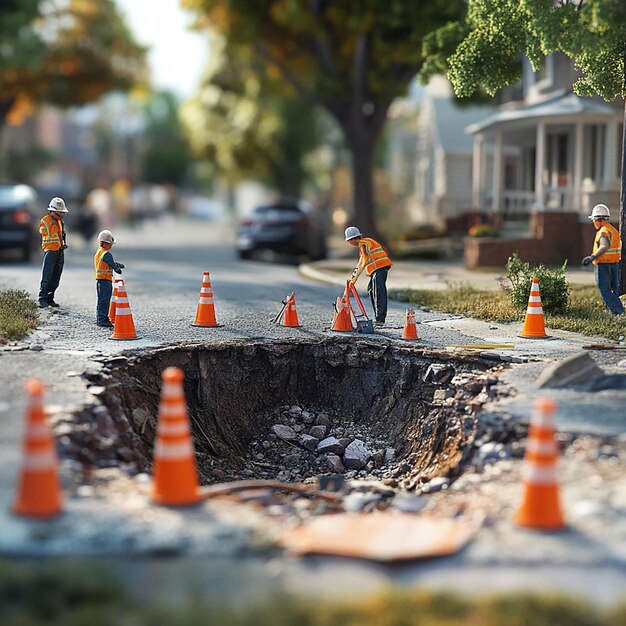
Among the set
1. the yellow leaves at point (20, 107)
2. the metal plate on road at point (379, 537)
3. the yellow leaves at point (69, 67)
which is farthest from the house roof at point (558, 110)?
the metal plate on road at point (379, 537)

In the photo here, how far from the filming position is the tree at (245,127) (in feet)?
126

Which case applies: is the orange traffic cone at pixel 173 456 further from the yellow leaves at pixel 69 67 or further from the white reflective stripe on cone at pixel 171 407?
the yellow leaves at pixel 69 67

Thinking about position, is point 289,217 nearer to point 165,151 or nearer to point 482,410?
point 482,410

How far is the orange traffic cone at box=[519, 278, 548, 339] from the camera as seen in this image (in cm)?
1097

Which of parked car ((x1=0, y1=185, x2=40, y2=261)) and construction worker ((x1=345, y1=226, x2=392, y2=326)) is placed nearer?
construction worker ((x1=345, y1=226, x2=392, y2=326))

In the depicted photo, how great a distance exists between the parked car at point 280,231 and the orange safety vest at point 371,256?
11.1m

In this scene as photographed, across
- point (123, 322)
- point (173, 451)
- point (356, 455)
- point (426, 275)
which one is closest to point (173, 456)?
point (173, 451)

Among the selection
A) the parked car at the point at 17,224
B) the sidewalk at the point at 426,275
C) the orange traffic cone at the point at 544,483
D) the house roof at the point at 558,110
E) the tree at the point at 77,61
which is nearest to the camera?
the orange traffic cone at the point at 544,483

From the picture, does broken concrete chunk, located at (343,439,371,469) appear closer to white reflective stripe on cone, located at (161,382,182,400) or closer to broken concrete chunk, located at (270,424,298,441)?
broken concrete chunk, located at (270,424,298,441)

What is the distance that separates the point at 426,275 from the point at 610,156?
6.55 m

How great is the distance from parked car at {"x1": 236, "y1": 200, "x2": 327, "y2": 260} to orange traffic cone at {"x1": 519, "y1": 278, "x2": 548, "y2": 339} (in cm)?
1212

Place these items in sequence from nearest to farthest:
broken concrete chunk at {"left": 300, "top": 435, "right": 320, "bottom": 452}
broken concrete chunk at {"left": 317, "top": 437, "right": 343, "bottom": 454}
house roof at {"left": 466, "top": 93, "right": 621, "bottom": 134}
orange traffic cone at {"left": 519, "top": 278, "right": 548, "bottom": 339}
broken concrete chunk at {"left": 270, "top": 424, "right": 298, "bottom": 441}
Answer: broken concrete chunk at {"left": 317, "top": 437, "right": 343, "bottom": 454} → broken concrete chunk at {"left": 300, "top": 435, "right": 320, "bottom": 452} → broken concrete chunk at {"left": 270, "top": 424, "right": 298, "bottom": 441} → orange traffic cone at {"left": 519, "top": 278, "right": 548, "bottom": 339} → house roof at {"left": 466, "top": 93, "right": 621, "bottom": 134}

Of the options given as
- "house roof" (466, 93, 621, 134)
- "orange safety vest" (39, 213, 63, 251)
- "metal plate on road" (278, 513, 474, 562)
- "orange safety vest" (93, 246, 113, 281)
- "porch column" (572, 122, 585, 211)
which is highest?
"house roof" (466, 93, 621, 134)

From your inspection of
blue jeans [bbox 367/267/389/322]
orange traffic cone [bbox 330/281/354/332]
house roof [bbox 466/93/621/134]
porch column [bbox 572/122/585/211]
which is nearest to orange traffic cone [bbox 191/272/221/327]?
orange traffic cone [bbox 330/281/354/332]
